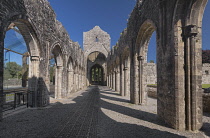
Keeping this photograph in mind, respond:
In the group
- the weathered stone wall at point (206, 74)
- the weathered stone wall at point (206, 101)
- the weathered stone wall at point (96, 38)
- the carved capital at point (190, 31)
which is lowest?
the weathered stone wall at point (206, 101)

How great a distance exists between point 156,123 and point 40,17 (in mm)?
7403

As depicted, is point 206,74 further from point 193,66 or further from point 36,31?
point 36,31

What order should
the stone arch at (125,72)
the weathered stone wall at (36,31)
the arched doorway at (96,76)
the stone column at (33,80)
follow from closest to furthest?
the weathered stone wall at (36,31)
the stone column at (33,80)
the stone arch at (125,72)
the arched doorway at (96,76)

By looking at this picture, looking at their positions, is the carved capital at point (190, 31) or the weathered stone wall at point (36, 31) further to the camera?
the weathered stone wall at point (36, 31)

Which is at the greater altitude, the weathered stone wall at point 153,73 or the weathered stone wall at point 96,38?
the weathered stone wall at point 96,38

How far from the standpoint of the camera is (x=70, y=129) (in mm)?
4027

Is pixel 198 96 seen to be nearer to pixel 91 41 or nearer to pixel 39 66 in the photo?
pixel 39 66

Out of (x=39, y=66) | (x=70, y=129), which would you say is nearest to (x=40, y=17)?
(x=39, y=66)

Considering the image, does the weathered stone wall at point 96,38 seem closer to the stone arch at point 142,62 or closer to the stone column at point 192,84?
the stone arch at point 142,62

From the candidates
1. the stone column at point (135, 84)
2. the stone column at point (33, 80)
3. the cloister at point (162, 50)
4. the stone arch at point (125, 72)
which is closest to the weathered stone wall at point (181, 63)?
the cloister at point (162, 50)

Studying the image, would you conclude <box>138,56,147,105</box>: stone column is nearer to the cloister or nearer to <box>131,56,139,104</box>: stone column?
the cloister

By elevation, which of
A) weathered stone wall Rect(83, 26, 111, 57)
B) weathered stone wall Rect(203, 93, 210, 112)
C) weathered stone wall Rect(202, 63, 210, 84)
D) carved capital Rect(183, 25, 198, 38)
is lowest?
weathered stone wall Rect(203, 93, 210, 112)

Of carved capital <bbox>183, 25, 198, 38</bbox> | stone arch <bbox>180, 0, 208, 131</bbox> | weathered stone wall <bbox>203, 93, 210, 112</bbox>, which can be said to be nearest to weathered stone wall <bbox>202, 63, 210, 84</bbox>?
weathered stone wall <bbox>203, 93, 210, 112</bbox>

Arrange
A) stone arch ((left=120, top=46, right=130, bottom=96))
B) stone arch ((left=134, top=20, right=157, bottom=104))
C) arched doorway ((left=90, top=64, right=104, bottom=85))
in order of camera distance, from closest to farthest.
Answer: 1. stone arch ((left=134, top=20, right=157, bottom=104))
2. stone arch ((left=120, top=46, right=130, bottom=96))
3. arched doorway ((left=90, top=64, right=104, bottom=85))
